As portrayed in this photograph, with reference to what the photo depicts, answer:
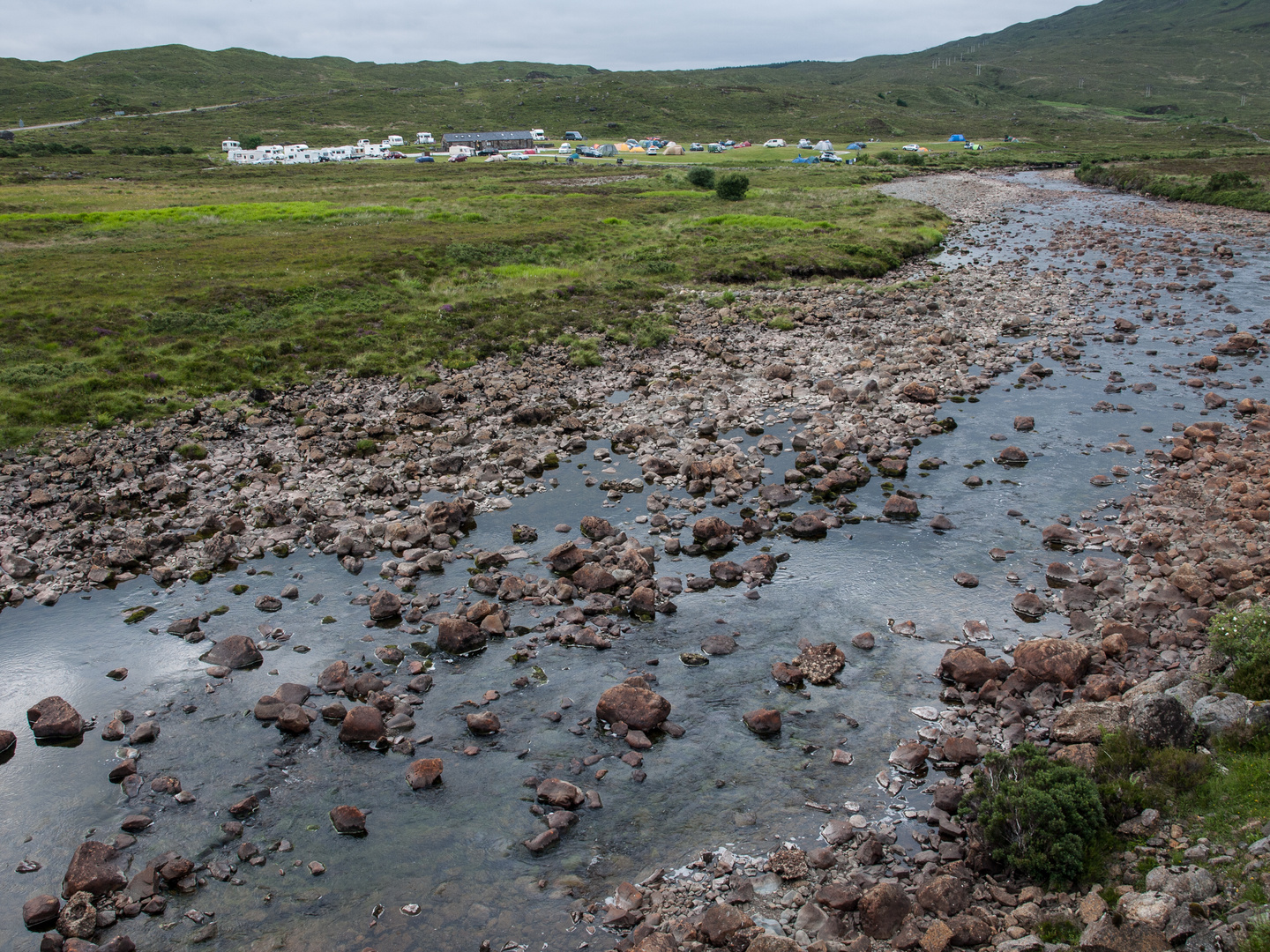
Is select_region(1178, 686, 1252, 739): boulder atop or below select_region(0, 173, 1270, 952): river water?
atop

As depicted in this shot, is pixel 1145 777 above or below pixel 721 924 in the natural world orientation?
above

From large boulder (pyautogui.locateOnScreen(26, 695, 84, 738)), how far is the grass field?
16.8m

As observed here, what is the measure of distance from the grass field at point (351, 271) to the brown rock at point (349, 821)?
23.4 m

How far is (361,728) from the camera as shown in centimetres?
1470

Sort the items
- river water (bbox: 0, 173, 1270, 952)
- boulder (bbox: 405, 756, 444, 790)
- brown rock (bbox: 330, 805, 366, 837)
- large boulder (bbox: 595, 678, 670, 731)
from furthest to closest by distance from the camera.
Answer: large boulder (bbox: 595, 678, 670, 731) → boulder (bbox: 405, 756, 444, 790) → brown rock (bbox: 330, 805, 366, 837) → river water (bbox: 0, 173, 1270, 952)

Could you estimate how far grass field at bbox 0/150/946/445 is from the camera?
113 feet

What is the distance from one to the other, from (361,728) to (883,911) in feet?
31.6

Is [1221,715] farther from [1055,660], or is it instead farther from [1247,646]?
[1055,660]

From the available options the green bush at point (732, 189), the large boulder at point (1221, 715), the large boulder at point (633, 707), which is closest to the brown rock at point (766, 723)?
the large boulder at point (633, 707)

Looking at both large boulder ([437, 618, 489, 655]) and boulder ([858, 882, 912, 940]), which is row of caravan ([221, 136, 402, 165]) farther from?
boulder ([858, 882, 912, 940])

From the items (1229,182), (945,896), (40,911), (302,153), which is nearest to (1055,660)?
(945,896)

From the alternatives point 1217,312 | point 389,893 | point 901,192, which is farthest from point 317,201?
point 389,893

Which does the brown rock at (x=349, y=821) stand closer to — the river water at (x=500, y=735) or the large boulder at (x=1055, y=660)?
the river water at (x=500, y=735)

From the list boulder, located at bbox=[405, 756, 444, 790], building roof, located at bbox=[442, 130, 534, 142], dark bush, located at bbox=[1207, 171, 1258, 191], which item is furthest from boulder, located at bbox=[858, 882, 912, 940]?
building roof, located at bbox=[442, 130, 534, 142]
